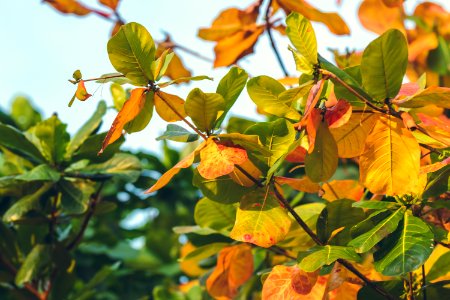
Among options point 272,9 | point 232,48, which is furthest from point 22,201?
point 272,9

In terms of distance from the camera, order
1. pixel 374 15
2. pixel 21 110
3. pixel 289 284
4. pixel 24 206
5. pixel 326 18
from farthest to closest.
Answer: pixel 21 110 < pixel 374 15 < pixel 24 206 < pixel 326 18 < pixel 289 284

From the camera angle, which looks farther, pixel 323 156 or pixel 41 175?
pixel 41 175

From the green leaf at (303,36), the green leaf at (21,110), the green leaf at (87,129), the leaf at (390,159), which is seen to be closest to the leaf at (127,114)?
the green leaf at (303,36)

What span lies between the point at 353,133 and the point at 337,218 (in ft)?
0.48

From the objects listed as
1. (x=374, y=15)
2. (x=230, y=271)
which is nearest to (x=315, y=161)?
(x=230, y=271)

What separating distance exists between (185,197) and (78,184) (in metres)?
1.20

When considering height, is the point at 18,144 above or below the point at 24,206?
→ above

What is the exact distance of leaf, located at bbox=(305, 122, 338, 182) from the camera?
3.72 feet

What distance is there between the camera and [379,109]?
115cm

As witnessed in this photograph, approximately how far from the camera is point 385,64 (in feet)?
3.71

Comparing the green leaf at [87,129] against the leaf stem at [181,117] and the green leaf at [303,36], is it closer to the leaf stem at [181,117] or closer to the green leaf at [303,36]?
the leaf stem at [181,117]

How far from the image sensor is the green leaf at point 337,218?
124 centimetres

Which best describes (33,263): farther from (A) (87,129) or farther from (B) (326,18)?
(B) (326,18)

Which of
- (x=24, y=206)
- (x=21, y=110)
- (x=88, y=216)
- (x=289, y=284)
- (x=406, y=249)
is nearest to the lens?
(x=406, y=249)
